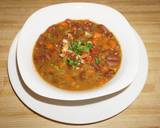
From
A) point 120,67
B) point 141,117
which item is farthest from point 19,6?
point 141,117

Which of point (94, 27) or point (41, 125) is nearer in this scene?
point (41, 125)

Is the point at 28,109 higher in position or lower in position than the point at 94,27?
lower

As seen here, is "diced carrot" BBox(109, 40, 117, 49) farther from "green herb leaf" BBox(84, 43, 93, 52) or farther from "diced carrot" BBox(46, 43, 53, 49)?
"diced carrot" BBox(46, 43, 53, 49)

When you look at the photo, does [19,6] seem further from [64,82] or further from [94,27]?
[64,82]

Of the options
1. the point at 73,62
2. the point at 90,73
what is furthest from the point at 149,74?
the point at 73,62

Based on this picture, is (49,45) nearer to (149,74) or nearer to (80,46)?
(80,46)

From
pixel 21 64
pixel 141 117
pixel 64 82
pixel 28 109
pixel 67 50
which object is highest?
pixel 67 50

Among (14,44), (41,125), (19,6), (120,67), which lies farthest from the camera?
(19,6)

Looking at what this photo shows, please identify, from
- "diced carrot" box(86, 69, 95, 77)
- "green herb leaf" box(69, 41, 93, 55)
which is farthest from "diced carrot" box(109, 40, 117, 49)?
"diced carrot" box(86, 69, 95, 77)
